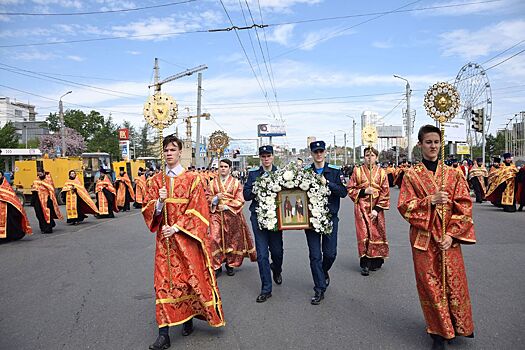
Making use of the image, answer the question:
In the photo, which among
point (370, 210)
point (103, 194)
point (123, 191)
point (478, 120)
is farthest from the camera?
point (123, 191)

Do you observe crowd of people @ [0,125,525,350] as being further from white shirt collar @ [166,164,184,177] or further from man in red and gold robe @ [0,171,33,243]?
man in red and gold robe @ [0,171,33,243]

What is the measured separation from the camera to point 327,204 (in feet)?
18.8

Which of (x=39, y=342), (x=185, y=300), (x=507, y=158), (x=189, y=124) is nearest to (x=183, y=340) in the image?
(x=185, y=300)

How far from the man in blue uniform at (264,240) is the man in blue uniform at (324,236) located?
0.51 m

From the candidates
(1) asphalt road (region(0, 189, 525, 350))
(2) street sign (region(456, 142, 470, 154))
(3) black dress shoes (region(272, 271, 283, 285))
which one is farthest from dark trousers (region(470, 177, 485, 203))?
(2) street sign (region(456, 142, 470, 154))

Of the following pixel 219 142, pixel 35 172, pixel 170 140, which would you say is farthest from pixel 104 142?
pixel 170 140

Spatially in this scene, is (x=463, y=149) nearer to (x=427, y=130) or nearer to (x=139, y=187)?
(x=139, y=187)

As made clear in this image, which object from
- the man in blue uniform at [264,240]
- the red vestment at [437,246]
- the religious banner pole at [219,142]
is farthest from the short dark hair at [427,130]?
the religious banner pole at [219,142]

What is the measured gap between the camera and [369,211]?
7301mm

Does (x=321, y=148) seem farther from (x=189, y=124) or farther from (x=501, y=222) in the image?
(x=189, y=124)

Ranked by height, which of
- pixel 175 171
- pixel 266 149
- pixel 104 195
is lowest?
pixel 104 195

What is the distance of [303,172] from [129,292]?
2978 mm

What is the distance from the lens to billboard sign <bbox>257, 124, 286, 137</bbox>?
78.4m

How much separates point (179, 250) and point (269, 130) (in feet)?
247
